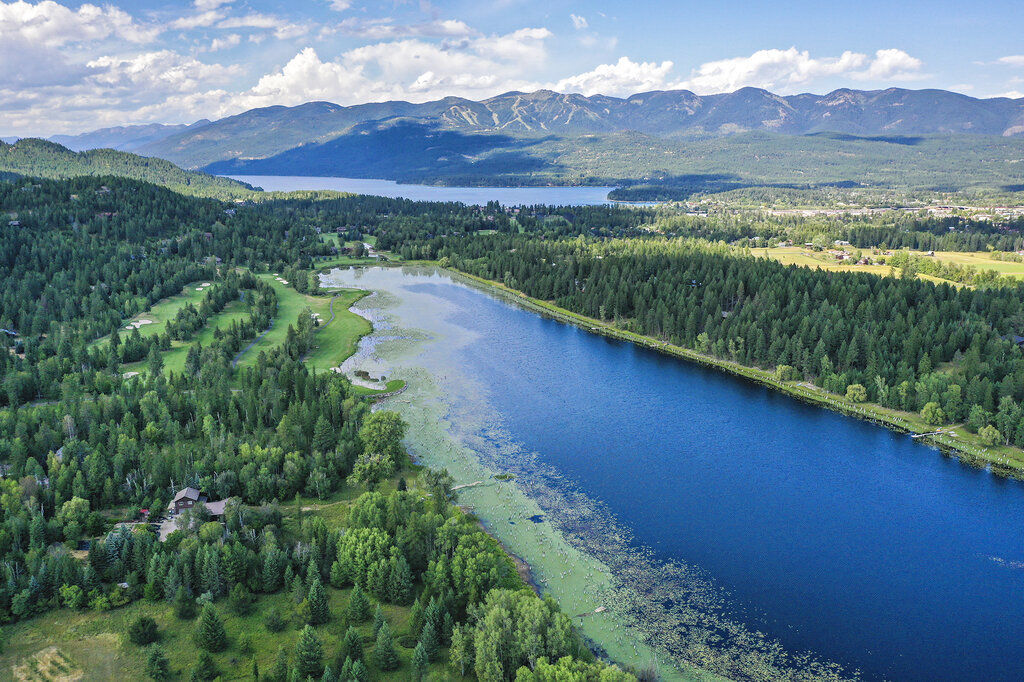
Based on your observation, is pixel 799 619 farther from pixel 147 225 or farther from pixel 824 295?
pixel 147 225

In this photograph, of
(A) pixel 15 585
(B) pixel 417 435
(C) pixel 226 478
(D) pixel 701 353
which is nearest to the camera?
(A) pixel 15 585

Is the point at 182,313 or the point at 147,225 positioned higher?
the point at 147,225

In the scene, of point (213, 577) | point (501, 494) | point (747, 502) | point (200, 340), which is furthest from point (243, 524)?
point (200, 340)

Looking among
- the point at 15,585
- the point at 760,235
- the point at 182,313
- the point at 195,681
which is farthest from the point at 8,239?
the point at 760,235

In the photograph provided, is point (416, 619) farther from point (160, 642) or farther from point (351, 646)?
point (160, 642)

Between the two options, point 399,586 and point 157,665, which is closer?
point 157,665

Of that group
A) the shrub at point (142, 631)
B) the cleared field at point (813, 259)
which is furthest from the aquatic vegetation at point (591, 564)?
the cleared field at point (813, 259)
